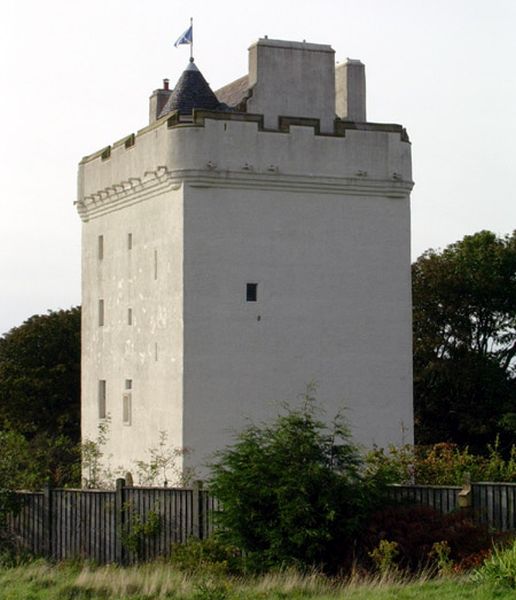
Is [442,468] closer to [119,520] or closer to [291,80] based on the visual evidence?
[119,520]

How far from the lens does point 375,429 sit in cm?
4119

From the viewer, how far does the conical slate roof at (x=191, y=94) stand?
42.7m

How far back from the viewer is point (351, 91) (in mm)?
44812

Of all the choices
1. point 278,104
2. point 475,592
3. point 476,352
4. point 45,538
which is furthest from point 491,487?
point 476,352

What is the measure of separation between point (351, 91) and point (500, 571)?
25333 millimetres

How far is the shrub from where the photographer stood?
24375mm

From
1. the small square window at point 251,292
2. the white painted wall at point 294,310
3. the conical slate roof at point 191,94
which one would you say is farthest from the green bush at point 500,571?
the conical slate roof at point 191,94

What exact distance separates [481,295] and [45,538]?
3041cm

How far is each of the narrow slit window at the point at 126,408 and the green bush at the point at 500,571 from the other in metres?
21.7

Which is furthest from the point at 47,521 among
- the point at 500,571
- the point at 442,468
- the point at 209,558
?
the point at 500,571

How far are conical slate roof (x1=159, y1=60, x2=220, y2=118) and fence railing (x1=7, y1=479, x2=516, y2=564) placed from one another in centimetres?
1464

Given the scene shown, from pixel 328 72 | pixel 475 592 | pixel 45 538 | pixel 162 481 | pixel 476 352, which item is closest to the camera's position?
pixel 475 592

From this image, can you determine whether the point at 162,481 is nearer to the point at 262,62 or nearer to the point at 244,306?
the point at 244,306

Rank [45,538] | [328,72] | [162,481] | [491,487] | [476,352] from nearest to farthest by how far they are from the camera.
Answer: [491,487], [45,538], [162,481], [328,72], [476,352]
